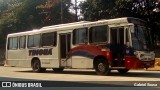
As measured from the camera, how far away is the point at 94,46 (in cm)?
1855

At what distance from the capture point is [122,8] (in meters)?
37.2

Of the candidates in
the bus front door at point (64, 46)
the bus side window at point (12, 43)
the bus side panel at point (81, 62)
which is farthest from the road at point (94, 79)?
→ the bus side window at point (12, 43)

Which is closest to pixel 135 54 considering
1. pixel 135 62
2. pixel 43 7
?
pixel 135 62

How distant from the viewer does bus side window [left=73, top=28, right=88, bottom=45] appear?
19295 millimetres

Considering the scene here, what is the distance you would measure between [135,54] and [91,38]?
9.49 feet

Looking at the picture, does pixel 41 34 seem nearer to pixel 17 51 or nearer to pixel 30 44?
pixel 30 44

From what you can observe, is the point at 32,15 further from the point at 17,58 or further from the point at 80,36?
the point at 80,36

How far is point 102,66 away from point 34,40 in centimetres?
665

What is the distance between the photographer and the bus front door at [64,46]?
20.5 m

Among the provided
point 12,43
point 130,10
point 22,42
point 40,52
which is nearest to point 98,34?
point 40,52

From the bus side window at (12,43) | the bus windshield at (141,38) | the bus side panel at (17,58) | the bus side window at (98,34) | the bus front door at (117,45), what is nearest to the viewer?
the bus windshield at (141,38)

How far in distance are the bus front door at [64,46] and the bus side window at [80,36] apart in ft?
1.79

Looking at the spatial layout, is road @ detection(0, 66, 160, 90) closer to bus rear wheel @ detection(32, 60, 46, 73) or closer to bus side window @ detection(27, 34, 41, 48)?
bus rear wheel @ detection(32, 60, 46, 73)

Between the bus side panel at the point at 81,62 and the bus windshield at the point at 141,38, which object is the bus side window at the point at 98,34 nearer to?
the bus side panel at the point at 81,62
